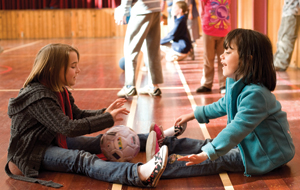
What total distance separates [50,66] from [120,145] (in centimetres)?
59

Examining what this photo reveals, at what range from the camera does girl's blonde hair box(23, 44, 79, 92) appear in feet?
6.32

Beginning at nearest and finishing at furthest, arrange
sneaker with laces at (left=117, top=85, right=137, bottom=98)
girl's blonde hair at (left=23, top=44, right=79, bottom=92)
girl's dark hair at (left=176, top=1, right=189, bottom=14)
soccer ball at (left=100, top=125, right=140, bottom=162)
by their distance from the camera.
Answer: girl's blonde hair at (left=23, top=44, right=79, bottom=92) < soccer ball at (left=100, top=125, right=140, bottom=162) < sneaker with laces at (left=117, top=85, right=137, bottom=98) < girl's dark hair at (left=176, top=1, right=189, bottom=14)

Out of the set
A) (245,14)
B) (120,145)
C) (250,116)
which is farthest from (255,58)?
(245,14)

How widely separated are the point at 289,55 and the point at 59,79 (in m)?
4.35

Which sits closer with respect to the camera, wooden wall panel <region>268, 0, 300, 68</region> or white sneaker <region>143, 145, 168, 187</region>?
white sneaker <region>143, 145, 168, 187</region>

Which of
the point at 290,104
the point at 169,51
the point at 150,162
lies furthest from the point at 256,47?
the point at 169,51

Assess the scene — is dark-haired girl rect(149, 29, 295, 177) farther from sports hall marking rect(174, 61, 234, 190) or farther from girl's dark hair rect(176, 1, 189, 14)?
girl's dark hair rect(176, 1, 189, 14)

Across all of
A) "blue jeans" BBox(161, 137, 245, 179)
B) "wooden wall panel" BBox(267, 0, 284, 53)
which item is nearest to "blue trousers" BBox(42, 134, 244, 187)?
"blue jeans" BBox(161, 137, 245, 179)

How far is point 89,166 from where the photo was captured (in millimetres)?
1874

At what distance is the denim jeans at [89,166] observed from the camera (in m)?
1.81

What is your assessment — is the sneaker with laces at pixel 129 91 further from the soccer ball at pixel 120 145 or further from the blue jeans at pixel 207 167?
the blue jeans at pixel 207 167

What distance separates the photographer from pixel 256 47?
1800 millimetres

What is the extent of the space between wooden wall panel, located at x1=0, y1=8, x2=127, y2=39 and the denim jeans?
43.4ft

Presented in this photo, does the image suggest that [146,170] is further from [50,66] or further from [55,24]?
[55,24]
